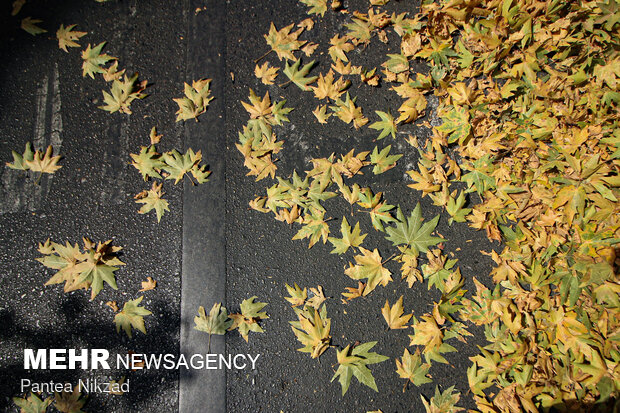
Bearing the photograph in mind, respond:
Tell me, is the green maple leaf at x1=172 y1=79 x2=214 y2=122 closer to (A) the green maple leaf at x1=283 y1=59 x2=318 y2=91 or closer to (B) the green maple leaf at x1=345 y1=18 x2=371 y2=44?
(A) the green maple leaf at x1=283 y1=59 x2=318 y2=91

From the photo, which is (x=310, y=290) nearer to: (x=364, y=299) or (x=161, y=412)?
(x=364, y=299)

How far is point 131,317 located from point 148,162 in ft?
2.91

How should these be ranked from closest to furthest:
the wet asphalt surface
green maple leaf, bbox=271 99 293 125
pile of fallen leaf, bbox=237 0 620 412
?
pile of fallen leaf, bbox=237 0 620 412
the wet asphalt surface
green maple leaf, bbox=271 99 293 125

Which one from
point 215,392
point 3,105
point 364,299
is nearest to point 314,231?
point 364,299

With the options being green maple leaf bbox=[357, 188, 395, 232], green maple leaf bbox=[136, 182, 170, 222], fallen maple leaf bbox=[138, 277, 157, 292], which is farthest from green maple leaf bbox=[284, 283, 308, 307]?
green maple leaf bbox=[136, 182, 170, 222]

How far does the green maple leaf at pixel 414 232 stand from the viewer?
6.86 ft

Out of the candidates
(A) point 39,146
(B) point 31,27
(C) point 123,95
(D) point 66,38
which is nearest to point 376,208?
(C) point 123,95

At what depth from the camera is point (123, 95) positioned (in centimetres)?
231

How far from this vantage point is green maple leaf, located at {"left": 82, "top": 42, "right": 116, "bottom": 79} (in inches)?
92.7

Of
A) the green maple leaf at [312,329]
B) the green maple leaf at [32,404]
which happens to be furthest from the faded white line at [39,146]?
the green maple leaf at [312,329]

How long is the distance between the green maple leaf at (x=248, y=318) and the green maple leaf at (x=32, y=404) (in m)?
0.99

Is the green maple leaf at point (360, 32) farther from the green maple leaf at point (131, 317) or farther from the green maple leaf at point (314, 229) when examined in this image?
the green maple leaf at point (131, 317)

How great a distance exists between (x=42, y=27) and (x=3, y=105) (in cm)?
58

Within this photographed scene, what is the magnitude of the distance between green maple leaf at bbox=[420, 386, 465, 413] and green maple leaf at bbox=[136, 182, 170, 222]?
5.78 feet
